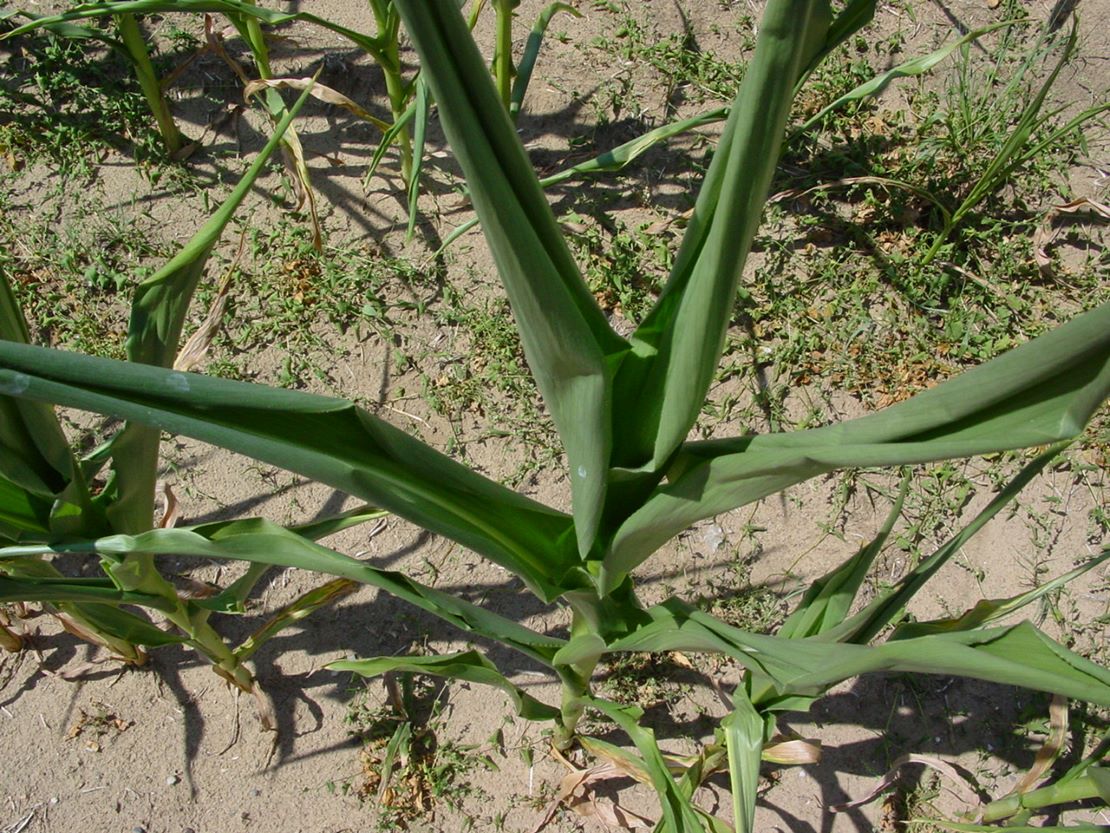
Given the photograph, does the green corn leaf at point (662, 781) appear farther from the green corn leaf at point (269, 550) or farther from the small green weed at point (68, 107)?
the small green weed at point (68, 107)

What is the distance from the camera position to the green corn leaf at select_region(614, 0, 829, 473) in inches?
24.6

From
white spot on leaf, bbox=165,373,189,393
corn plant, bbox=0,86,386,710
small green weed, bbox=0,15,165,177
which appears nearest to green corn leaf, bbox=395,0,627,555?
white spot on leaf, bbox=165,373,189,393

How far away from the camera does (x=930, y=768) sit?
163 cm

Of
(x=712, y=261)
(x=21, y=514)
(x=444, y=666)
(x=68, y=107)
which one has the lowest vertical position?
(x=444, y=666)

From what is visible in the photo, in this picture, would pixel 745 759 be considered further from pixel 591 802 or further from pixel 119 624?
pixel 119 624

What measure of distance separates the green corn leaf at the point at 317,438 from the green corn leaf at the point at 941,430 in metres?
0.16

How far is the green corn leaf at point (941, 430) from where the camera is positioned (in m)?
0.60

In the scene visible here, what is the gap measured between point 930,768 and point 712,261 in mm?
1302

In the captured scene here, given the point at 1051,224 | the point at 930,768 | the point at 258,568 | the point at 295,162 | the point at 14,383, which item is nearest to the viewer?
the point at 14,383

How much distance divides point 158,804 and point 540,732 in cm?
69

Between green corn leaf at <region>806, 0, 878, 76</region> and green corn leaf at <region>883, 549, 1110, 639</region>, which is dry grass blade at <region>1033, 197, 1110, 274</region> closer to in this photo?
green corn leaf at <region>883, 549, 1110, 639</region>

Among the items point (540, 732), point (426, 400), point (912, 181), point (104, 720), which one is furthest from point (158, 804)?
point (912, 181)

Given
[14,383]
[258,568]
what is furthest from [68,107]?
[14,383]

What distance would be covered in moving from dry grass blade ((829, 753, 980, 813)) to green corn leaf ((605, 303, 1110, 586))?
927 millimetres
